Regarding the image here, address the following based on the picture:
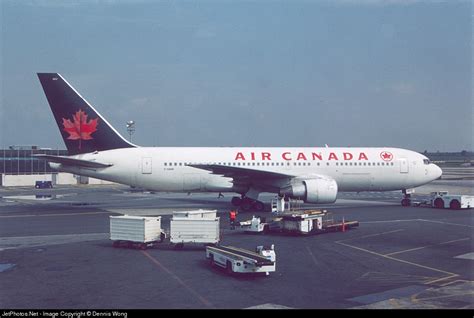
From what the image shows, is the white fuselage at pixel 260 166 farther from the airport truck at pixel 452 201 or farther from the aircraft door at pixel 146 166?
the airport truck at pixel 452 201

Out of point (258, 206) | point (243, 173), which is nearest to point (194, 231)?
point (243, 173)

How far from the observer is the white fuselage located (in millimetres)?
36094

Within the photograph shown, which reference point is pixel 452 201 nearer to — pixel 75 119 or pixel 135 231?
pixel 135 231

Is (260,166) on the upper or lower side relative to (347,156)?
lower

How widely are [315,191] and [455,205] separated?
39.1 ft

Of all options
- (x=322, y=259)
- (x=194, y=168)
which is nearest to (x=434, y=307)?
(x=322, y=259)

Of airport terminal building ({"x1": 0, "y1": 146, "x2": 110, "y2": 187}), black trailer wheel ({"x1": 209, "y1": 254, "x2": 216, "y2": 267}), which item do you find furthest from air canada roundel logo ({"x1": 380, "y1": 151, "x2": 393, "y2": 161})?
airport terminal building ({"x1": 0, "y1": 146, "x2": 110, "y2": 187})

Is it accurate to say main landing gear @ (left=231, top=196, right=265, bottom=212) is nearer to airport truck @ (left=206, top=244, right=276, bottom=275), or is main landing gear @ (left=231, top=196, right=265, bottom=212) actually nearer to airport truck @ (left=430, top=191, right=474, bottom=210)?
airport truck @ (left=430, top=191, right=474, bottom=210)

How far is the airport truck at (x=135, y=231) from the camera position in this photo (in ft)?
69.3

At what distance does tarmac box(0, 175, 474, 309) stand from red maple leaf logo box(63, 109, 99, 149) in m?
8.42

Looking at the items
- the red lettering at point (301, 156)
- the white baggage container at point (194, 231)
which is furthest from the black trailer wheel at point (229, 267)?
the red lettering at point (301, 156)

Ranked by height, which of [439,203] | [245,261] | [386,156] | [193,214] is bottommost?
[245,261]

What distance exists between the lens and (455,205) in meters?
37.9

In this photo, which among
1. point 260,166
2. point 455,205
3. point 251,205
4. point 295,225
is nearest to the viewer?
point 295,225
